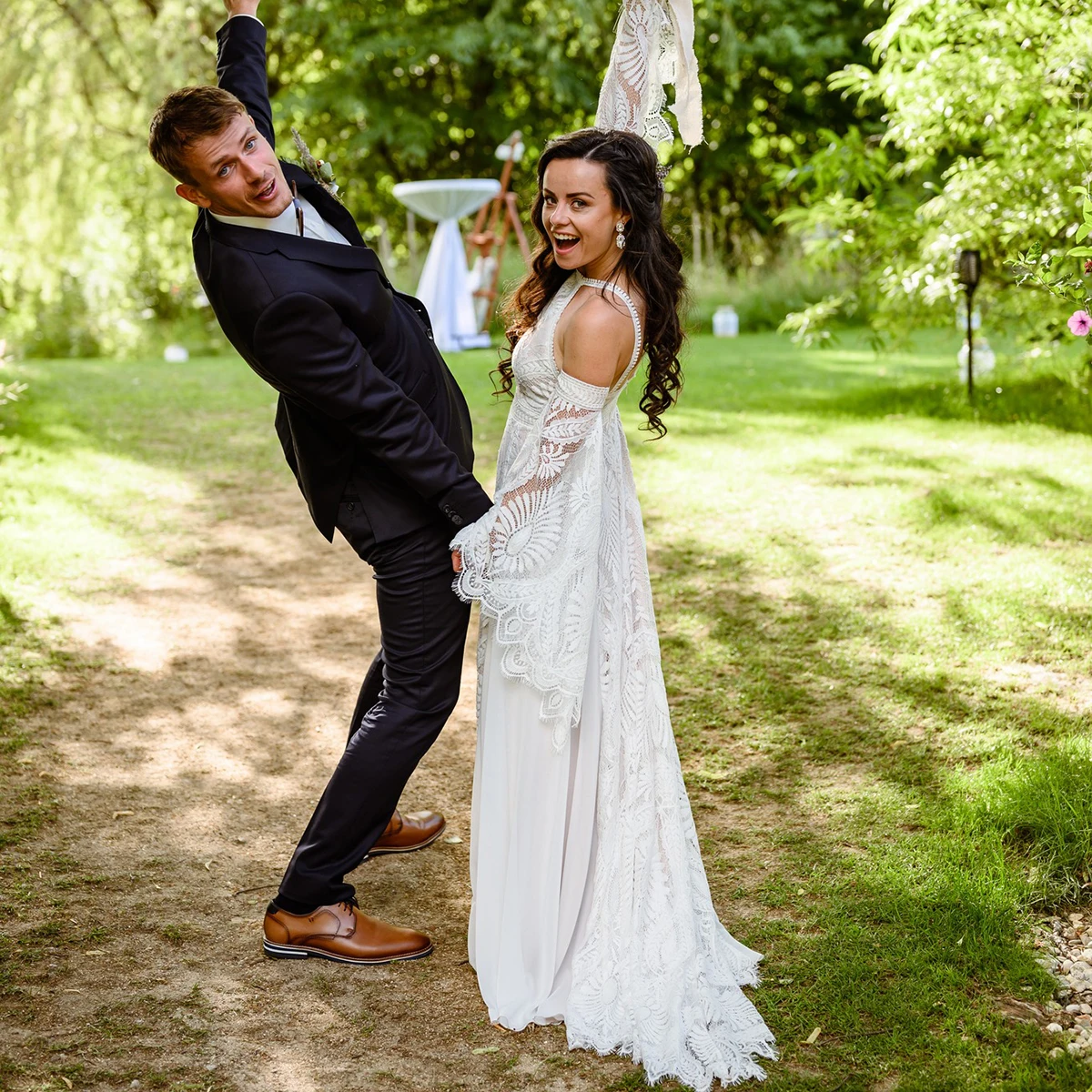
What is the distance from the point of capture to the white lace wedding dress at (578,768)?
2621 millimetres

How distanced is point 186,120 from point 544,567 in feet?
3.81

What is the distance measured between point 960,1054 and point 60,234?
16.3 metres

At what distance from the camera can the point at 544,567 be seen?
2.65m

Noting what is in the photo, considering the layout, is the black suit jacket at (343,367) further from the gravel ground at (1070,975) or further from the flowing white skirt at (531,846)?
the gravel ground at (1070,975)

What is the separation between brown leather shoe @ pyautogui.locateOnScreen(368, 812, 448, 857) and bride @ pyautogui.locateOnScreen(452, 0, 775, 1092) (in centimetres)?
78

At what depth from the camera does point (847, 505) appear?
6.43 meters

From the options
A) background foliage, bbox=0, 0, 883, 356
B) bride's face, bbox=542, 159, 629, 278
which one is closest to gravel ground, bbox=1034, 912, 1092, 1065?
bride's face, bbox=542, 159, 629, 278

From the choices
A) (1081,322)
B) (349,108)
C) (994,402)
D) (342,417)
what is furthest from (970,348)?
(349,108)

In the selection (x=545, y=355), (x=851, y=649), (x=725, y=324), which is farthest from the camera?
(x=725, y=324)

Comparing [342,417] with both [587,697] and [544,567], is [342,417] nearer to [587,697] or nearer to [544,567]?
[544,567]

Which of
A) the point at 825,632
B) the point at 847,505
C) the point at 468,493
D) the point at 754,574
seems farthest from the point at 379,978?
the point at 847,505

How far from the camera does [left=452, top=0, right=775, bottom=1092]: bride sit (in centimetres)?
255

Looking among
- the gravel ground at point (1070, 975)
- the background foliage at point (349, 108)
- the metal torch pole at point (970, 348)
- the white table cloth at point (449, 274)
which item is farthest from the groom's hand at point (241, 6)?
the white table cloth at point (449, 274)

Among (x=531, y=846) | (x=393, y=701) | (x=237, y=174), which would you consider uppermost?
(x=237, y=174)
